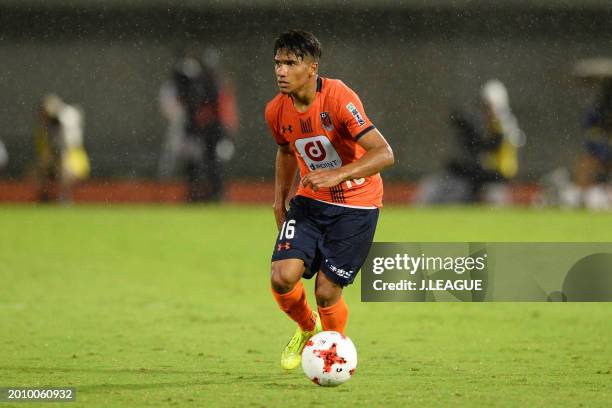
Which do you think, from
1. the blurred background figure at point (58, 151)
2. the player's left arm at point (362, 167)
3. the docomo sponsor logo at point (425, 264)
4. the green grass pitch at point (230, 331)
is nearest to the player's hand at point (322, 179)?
the player's left arm at point (362, 167)

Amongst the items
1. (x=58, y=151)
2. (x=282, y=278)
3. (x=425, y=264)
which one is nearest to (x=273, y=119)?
(x=282, y=278)

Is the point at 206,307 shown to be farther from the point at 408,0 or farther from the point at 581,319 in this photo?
the point at 408,0

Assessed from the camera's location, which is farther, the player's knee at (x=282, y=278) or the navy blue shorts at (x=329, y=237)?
the navy blue shorts at (x=329, y=237)

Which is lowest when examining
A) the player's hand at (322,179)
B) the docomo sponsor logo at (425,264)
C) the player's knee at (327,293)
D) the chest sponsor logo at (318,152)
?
the player's knee at (327,293)

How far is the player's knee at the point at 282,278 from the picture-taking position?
7234 mm

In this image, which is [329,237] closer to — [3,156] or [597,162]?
[597,162]

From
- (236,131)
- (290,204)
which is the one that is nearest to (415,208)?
(236,131)

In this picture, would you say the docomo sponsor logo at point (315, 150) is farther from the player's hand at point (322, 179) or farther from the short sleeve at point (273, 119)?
the player's hand at point (322, 179)

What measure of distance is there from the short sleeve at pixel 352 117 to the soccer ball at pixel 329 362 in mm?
1204

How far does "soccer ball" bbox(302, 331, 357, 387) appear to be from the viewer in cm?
680

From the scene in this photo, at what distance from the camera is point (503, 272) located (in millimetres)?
11625

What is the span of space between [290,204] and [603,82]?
597 inches

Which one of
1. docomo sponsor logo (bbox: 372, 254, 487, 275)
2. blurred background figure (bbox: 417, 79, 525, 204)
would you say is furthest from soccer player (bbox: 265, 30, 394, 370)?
blurred background figure (bbox: 417, 79, 525, 204)

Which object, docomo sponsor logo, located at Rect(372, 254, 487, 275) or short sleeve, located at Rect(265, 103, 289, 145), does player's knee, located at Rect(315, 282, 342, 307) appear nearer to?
short sleeve, located at Rect(265, 103, 289, 145)
